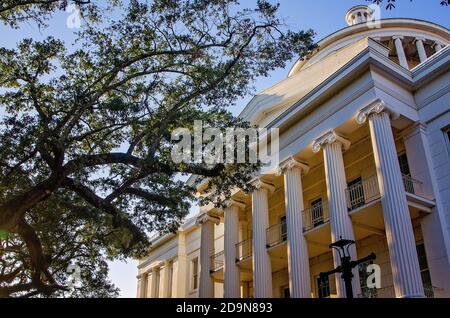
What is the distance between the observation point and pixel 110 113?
10133 mm

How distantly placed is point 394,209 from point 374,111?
10.9ft

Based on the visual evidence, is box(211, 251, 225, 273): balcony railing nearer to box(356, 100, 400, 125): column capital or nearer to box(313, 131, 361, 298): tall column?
box(313, 131, 361, 298): tall column

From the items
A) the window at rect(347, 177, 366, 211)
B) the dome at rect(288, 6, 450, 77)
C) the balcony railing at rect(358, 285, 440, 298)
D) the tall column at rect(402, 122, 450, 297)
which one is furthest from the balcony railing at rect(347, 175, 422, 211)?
the dome at rect(288, 6, 450, 77)

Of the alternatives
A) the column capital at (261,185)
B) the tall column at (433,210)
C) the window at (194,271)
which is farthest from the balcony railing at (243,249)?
the tall column at (433,210)

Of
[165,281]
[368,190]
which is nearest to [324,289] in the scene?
[368,190]

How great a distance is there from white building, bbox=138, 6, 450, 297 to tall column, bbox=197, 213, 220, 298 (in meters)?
0.05

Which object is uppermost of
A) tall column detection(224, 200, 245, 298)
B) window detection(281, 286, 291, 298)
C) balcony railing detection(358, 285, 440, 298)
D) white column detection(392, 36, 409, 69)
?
white column detection(392, 36, 409, 69)

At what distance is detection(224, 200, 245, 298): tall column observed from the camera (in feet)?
62.0

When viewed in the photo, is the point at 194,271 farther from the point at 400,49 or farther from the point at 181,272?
the point at 400,49

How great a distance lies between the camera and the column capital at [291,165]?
17.4 metres

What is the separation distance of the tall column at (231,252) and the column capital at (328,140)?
4774mm

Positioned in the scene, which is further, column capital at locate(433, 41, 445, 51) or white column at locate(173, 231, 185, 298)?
column capital at locate(433, 41, 445, 51)

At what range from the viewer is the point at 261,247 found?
1781 centimetres
